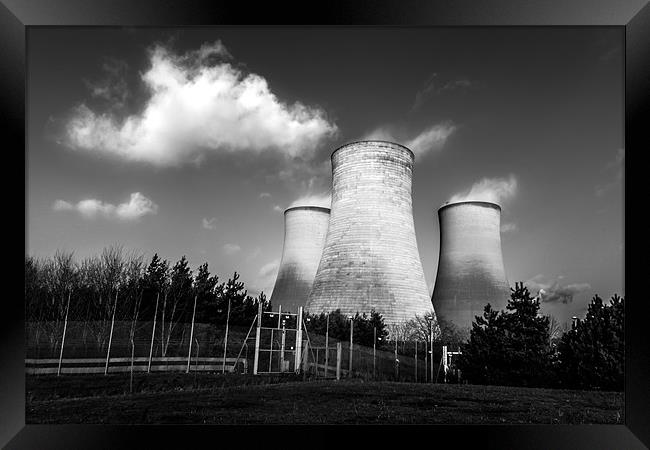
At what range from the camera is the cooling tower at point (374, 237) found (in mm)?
14570

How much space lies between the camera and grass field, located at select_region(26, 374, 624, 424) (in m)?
4.85

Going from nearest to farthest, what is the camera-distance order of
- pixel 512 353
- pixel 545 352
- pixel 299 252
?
pixel 512 353
pixel 545 352
pixel 299 252

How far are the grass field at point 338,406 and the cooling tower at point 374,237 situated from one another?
755 cm

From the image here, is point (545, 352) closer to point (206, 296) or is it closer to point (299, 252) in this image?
point (206, 296)

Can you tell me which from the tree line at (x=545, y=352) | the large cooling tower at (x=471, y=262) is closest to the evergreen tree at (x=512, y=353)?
the tree line at (x=545, y=352)

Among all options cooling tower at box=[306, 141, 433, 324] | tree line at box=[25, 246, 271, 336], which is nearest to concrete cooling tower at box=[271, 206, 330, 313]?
tree line at box=[25, 246, 271, 336]

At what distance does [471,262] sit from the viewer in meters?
15.3

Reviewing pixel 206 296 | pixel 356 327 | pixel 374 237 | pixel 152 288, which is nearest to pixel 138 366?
pixel 152 288

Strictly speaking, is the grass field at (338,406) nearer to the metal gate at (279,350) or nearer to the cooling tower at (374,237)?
the metal gate at (279,350)

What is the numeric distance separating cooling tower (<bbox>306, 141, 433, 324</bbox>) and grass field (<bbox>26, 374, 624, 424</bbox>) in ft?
24.8

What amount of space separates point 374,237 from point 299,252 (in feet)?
12.8

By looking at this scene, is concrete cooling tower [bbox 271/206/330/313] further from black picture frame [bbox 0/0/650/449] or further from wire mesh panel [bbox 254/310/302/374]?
black picture frame [bbox 0/0/650/449]

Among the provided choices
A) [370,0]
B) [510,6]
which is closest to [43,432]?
[370,0]

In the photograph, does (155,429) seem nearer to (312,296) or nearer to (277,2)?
(277,2)
